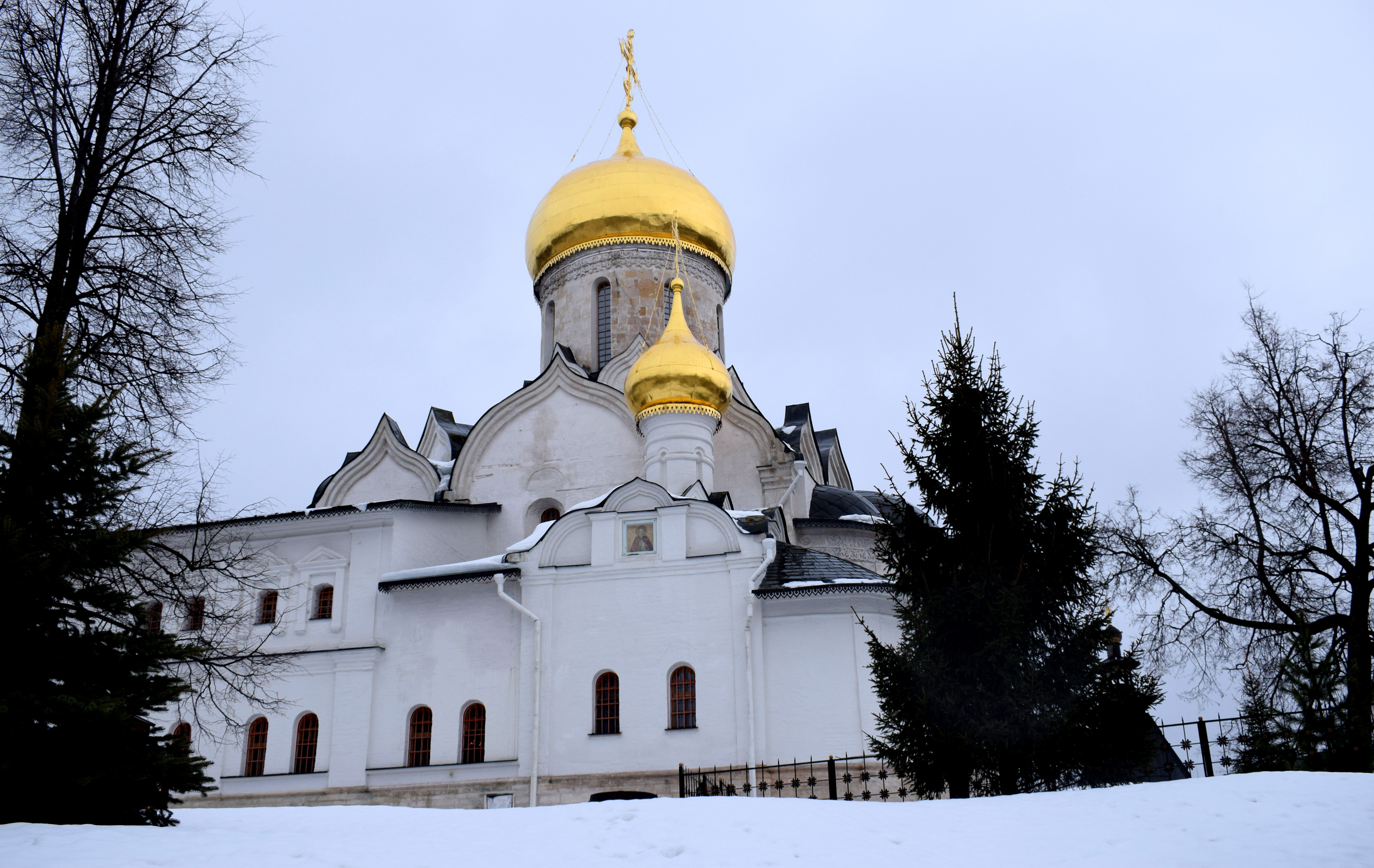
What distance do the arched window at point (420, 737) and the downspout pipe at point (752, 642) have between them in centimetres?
423

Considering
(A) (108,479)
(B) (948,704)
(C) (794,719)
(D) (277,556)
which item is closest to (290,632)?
(D) (277,556)

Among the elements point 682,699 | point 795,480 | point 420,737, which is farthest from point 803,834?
point 795,480

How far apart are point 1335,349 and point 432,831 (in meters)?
9.63

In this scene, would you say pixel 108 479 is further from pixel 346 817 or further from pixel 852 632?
pixel 852 632

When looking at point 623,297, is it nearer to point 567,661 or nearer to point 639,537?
point 639,537

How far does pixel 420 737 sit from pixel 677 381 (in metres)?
5.94

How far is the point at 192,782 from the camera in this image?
22.1 ft

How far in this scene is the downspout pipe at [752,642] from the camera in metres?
→ 13.2

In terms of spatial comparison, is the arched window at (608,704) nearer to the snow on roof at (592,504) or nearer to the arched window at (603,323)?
the snow on roof at (592,504)

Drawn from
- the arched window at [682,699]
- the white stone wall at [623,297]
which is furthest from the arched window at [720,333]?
the arched window at [682,699]

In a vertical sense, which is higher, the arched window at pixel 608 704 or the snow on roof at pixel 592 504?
the snow on roof at pixel 592 504

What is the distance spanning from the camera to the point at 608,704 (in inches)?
555

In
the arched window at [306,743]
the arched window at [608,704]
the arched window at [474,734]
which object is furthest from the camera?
the arched window at [306,743]

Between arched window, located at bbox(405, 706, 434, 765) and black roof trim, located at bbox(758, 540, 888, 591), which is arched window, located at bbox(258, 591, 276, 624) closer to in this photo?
arched window, located at bbox(405, 706, 434, 765)
